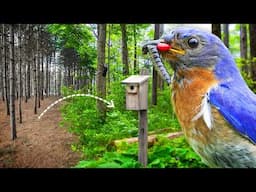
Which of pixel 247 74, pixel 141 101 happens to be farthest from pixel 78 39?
pixel 247 74

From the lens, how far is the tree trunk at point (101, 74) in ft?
11.0

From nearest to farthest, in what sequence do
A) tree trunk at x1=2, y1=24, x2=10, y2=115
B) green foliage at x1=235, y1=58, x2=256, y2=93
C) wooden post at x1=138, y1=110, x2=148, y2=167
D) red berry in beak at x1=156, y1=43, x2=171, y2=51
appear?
1. red berry in beak at x1=156, y1=43, x2=171, y2=51
2. wooden post at x1=138, y1=110, x2=148, y2=167
3. tree trunk at x1=2, y1=24, x2=10, y2=115
4. green foliage at x1=235, y1=58, x2=256, y2=93

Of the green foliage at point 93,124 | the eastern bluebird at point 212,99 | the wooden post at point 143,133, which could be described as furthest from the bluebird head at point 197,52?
the green foliage at point 93,124

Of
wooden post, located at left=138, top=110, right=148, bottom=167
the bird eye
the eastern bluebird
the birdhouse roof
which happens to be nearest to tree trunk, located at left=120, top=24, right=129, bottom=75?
the birdhouse roof

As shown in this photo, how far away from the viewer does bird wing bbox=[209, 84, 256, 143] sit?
8.77ft

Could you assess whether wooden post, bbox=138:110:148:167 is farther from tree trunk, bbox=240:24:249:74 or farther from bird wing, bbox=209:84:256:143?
tree trunk, bbox=240:24:249:74

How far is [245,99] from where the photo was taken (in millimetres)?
2713

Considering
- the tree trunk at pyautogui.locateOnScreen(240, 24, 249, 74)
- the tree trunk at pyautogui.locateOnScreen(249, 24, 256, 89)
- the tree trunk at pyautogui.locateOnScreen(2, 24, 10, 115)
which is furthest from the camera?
the tree trunk at pyautogui.locateOnScreen(249, 24, 256, 89)

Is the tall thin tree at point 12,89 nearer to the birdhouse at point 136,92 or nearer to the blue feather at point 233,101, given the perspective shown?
the birdhouse at point 136,92

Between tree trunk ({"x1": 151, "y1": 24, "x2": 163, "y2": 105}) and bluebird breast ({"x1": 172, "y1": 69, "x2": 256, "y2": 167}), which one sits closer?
bluebird breast ({"x1": 172, "y1": 69, "x2": 256, "y2": 167})

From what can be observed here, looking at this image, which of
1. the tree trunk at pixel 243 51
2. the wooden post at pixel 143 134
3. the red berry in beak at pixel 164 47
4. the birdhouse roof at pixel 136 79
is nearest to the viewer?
the red berry in beak at pixel 164 47
